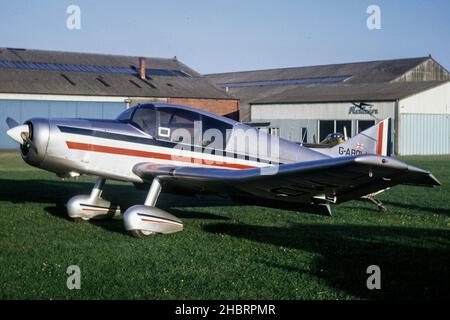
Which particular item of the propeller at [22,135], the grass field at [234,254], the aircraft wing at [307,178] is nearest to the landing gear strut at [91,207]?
the grass field at [234,254]

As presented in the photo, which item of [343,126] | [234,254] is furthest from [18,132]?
[343,126]

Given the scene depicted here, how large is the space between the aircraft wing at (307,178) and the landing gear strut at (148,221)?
0.61 m

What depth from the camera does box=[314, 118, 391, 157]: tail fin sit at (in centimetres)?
1112

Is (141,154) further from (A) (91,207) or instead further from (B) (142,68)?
(B) (142,68)

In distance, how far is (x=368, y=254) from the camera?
774 cm

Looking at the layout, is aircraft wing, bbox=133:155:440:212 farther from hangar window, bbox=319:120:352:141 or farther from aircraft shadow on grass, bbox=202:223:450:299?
hangar window, bbox=319:120:352:141

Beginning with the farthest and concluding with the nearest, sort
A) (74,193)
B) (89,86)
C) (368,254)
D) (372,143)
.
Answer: (89,86), (74,193), (372,143), (368,254)

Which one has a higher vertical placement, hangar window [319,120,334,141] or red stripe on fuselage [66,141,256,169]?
red stripe on fuselage [66,141,256,169]

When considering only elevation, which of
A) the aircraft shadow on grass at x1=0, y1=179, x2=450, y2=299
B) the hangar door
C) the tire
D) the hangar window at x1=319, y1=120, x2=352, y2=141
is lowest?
the aircraft shadow on grass at x1=0, y1=179, x2=450, y2=299

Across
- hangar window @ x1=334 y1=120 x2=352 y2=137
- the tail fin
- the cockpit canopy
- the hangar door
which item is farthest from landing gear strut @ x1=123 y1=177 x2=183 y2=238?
hangar window @ x1=334 y1=120 x2=352 y2=137

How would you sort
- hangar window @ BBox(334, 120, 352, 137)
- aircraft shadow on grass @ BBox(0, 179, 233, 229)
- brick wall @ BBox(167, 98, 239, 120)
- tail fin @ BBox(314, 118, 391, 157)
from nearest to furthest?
tail fin @ BBox(314, 118, 391, 157) < aircraft shadow on grass @ BBox(0, 179, 233, 229) < hangar window @ BBox(334, 120, 352, 137) < brick wall @ BBox(167, 98, 239, 120)

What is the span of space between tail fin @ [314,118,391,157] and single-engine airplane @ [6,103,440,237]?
53 centimetres

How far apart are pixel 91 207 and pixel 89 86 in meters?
33.2
